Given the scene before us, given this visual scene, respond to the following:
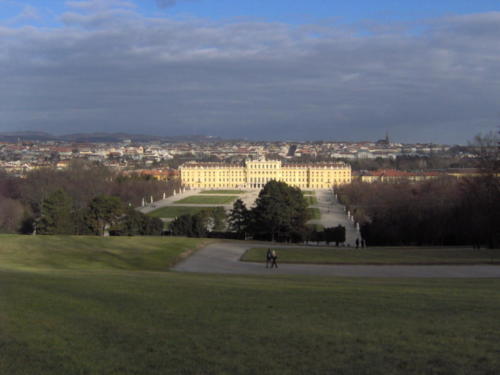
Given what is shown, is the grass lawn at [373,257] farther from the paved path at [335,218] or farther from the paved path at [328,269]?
the paved path at [335,218]

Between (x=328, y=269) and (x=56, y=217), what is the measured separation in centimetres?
1710

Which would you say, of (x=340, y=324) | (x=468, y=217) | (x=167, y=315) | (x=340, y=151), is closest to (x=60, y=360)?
(x=167, y=315)

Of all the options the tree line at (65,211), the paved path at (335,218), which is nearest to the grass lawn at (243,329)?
the tree line at (65,211)

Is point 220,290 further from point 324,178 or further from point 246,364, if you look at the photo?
point 324,178

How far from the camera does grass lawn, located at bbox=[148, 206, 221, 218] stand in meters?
46.9

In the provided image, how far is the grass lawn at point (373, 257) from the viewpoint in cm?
1759

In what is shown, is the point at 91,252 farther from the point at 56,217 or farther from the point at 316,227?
the point at 316,227

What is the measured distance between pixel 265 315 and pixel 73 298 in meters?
2.84

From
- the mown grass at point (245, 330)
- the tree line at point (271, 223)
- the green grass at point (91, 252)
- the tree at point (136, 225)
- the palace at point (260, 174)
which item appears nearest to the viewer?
the mown grass at point (245, 330)

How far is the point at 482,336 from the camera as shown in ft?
18.6

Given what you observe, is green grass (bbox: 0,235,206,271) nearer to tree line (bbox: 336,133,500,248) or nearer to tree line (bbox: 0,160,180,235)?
tree line (bbox: 0,160,180,235)

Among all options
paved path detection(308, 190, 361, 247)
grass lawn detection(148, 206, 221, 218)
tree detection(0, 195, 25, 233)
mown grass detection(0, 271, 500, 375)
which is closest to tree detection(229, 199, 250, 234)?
paved path detection(308, 190, 361, 247)

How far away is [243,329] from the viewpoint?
6.11 meters

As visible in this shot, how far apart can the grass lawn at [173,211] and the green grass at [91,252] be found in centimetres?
2334
